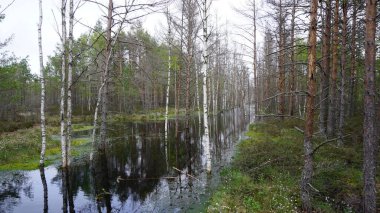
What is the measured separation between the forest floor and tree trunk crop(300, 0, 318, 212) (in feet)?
1.44

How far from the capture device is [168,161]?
16.1 meters

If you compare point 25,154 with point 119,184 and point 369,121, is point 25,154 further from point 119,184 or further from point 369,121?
point 369,121

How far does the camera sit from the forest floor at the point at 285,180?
7953mm

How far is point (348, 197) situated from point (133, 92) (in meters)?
39.3

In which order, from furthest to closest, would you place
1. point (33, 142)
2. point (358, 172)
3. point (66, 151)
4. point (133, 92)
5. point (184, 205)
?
point (133, 92) → point (33, 142) → point (66, 151) → point (358, 172) → point (184, 205)

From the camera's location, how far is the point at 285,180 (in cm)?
995

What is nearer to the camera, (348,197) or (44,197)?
(348,197)

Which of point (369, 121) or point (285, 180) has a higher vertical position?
point (369, 121)

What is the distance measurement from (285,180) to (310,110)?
144 inches

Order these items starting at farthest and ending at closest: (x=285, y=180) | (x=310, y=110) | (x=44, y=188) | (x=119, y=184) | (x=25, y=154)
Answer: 1. (x=25, y=154)
2. (x=119, y=184)
3. (x=44, y=188)
4. (x=285, y=180)
5. (x=310, y=110)

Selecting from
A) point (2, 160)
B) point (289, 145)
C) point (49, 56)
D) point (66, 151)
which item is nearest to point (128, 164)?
point (66, 151)

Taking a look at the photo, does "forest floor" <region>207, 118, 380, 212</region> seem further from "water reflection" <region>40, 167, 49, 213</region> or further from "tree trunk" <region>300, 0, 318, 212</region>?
"water reflection" <region>40, 167, 49, 213</region>

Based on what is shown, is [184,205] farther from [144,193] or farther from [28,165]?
[28,165]

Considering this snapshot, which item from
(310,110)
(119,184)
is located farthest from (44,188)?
(310,110)
